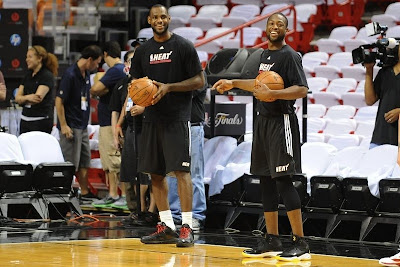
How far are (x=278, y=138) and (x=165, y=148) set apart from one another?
1.28 metres

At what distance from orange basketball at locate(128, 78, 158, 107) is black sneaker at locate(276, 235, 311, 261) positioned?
172cm

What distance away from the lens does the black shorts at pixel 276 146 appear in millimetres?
7734

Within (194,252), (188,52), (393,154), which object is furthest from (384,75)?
(194,252)

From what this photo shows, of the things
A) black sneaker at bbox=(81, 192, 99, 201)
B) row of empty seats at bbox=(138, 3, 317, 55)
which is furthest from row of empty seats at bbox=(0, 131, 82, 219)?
row of empty seats at bbox=(138, 3, 317, 55)

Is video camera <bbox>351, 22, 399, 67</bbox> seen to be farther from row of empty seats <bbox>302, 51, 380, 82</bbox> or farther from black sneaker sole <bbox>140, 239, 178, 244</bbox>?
row of empty seats <bbox>302, 51, 380, 82</bbox>

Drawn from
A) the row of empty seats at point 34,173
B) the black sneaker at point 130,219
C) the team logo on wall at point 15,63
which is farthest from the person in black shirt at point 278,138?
the team logo on wall at point 15,63

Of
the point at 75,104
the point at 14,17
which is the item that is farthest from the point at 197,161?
the point at 14,17

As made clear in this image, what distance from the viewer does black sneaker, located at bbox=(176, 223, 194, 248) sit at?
27.8 ft

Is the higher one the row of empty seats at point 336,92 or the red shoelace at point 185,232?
the row of empty seats at point 336,92

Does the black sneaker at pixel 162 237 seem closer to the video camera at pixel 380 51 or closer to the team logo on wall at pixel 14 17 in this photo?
the video camera at pixel 380 51

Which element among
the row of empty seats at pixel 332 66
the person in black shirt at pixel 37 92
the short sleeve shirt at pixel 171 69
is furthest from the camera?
the row of empty seats at pixel 332 66

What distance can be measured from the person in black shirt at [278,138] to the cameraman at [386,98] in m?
1.78

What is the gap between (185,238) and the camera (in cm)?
851

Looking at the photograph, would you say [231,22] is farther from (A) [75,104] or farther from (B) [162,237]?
(B) [162,237]
